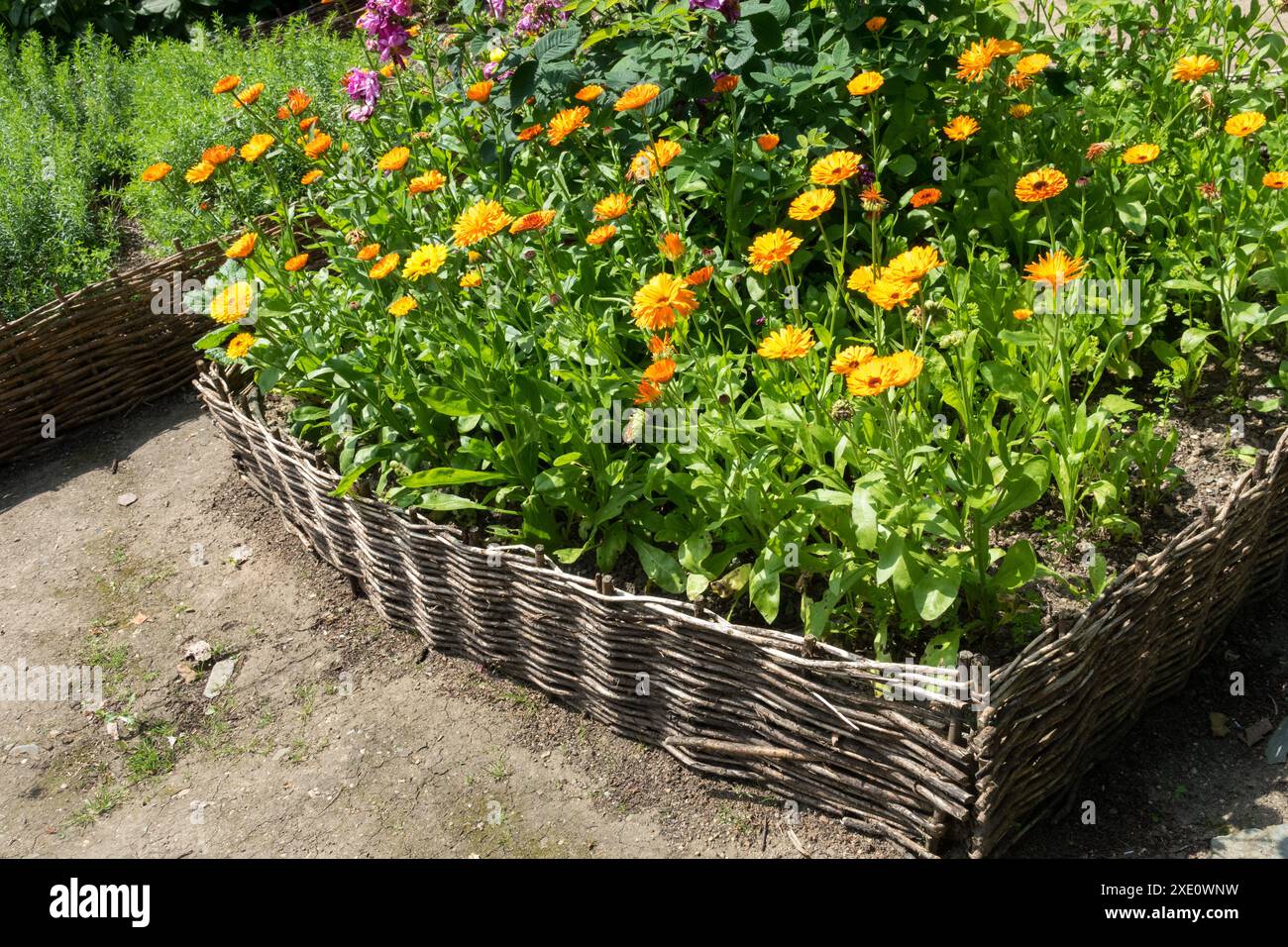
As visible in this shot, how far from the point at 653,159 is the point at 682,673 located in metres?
1.51

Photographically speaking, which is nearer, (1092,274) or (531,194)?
(1092,274)

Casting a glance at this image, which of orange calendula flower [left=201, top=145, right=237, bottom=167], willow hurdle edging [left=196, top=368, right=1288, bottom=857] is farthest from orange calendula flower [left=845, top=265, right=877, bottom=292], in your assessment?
orange calendula flower [left=201, top=145, right=237, bottom=167]

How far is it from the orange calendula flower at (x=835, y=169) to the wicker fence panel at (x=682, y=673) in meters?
1.19

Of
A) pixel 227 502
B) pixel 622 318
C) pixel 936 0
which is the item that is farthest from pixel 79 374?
pixel 936 0

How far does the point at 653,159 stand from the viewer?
351cm

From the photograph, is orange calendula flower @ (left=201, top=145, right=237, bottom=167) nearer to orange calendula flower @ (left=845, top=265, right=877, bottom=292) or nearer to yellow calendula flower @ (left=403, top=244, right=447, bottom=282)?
yellow calendula flower @ (left=403, top=244, right=447, bottom=282)

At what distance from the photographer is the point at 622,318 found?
3.91 m

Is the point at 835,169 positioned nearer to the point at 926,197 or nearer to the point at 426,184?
the point at 926,197

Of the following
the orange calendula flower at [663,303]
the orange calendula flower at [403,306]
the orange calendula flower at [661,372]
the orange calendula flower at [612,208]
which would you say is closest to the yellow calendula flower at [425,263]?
the orange calendula flower at [403,306]

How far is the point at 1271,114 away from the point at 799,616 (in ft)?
8.58

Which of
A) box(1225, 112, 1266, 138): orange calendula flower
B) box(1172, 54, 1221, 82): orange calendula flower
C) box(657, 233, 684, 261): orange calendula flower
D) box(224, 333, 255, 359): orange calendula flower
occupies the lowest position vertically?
box(224, 333, 255, 359): orange calendula flower

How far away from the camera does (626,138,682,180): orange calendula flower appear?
3.42 meters

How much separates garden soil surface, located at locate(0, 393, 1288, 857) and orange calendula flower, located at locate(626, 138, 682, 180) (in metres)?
1.64

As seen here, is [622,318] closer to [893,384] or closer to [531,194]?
[531,194]
